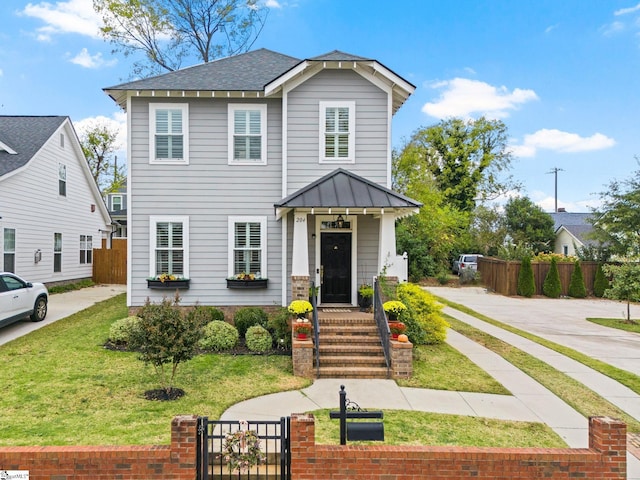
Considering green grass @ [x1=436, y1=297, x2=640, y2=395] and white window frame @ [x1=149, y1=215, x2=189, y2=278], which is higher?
white window frame @ [x1=149, y1=215, x2=189, y2=278]

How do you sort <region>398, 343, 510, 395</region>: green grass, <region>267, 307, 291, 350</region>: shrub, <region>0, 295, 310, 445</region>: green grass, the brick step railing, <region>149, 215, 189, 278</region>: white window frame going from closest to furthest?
<region>0, 295, 310, 445</region>: green grass → <region>398, 343, 510, 395</region>: green grass → the brick step railing → <region>267, 307, 291, 350</region>: shrub → <region>149, 215, 189, 278</region>: white window frame

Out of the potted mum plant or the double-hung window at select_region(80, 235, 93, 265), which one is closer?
the potted mum plant

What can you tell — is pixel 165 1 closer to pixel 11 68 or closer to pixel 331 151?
pixel 11 68

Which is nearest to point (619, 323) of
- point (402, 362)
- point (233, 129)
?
point (402, 362)

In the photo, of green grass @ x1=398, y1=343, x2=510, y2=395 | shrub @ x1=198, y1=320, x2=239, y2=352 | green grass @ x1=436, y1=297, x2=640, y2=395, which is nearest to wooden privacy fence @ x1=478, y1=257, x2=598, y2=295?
green grass @ x1=436, y1=297, x2=640, y2=395

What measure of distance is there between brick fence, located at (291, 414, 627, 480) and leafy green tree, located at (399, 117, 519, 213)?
3570cm

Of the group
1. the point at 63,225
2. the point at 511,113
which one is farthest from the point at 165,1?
the point at 511,113

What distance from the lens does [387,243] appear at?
32.9 ft

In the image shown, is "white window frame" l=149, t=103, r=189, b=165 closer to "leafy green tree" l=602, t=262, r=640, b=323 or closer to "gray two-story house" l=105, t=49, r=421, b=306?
"gray two-story house" l=105, t=49, r=421, b=306

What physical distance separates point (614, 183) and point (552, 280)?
22.6 ft

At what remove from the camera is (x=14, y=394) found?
6586 millimetres

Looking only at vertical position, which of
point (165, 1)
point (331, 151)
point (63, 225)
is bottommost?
point (63, 225)

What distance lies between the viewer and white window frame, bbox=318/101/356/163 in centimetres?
1109

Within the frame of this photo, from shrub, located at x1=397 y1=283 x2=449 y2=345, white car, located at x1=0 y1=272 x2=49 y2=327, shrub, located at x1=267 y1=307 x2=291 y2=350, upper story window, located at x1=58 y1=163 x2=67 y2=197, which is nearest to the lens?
shrub, located at x1=267 y1=307 x2=291 y2=350
